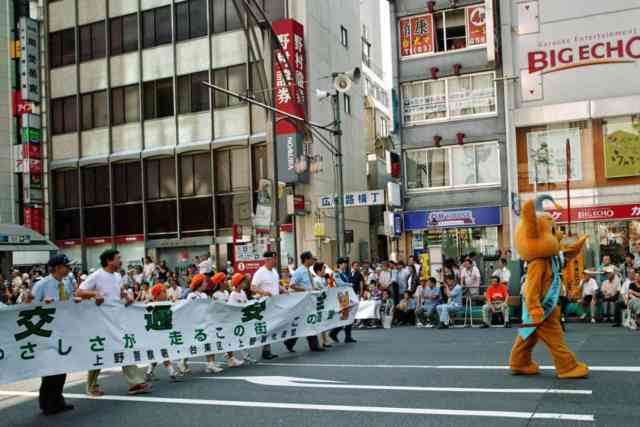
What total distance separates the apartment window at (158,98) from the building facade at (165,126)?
0.20 feet

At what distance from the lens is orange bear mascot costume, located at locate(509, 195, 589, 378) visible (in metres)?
9.64

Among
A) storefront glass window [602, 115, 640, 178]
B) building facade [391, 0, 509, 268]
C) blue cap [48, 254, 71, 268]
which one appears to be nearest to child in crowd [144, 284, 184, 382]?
blue cap [48, 254, 71, 268]

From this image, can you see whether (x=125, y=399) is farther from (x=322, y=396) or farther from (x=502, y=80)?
(x=502, y=80)

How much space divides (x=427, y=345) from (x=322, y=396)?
5858 millimetres

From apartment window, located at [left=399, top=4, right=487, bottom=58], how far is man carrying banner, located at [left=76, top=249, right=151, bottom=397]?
69.9 feet

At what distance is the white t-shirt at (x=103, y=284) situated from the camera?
33.5 feet

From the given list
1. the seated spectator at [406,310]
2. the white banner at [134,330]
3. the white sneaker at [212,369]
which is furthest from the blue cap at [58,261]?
the seated spectator at [406,310]

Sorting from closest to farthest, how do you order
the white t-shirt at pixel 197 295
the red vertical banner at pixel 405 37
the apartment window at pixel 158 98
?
the white t-shirt at pixel 197 295
the red vertical banner at pixel 405 37
the apartment window at pixel 158 98

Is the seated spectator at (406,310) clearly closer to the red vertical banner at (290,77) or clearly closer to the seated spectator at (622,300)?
the seated spectator at (622,300)

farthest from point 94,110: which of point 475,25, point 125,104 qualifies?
point 475,25

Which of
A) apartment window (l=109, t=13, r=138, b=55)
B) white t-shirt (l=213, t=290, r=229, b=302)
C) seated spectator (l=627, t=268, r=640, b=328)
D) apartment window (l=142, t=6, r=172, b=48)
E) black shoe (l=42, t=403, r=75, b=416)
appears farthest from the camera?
apartment window (l=109, t=13, r=138, b=55)

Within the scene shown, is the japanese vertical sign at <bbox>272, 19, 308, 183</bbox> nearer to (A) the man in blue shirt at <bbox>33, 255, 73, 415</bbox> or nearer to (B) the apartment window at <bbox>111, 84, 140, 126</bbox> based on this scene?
(B) the apartment window at <bbox>111, 84, 140, 126</bbox>

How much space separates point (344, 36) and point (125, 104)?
11.6m

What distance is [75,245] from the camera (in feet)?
120
